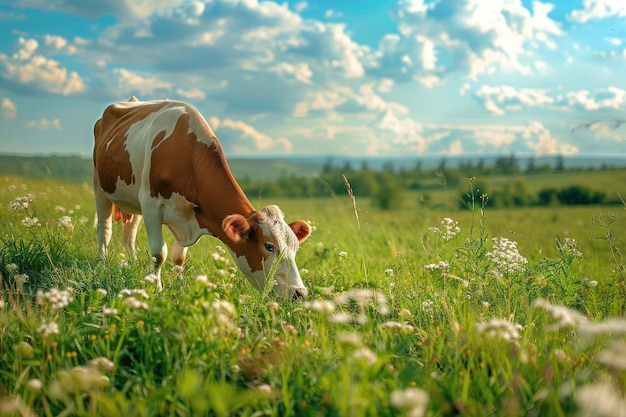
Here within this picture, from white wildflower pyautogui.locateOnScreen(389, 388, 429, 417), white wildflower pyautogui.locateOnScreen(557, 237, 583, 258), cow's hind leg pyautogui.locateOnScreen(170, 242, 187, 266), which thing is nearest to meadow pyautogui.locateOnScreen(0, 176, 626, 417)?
white wildflower pyautogui.locateOnScreen(389, 388, 429, 417)

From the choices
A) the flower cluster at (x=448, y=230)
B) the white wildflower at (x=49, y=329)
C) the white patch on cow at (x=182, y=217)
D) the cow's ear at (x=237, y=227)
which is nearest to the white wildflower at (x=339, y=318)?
the cow's ear at (x=237, y=227)

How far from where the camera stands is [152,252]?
21.0ft

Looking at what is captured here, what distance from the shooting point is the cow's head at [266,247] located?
4.97 metres

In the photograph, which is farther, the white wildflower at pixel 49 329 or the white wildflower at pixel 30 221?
the white wildflower at pixel 30 221

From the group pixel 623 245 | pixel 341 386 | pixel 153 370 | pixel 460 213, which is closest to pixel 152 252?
pixel 153 370

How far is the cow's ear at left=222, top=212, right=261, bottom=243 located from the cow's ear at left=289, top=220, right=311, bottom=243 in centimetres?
41

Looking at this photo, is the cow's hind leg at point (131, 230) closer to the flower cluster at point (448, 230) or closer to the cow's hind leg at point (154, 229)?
the cow's hind leg at point (154, 229)

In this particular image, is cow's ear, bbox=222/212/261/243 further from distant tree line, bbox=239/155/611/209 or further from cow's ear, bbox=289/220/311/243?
distant tree line, bbox=239/155/611/209

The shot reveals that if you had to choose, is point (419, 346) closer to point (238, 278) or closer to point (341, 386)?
point (341, 386)

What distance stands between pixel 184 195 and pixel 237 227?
122cm

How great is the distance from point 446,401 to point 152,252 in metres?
4.48

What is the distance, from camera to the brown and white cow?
516 cm

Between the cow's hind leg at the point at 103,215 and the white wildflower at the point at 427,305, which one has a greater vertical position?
the cow's hind leg at the point at 103,215

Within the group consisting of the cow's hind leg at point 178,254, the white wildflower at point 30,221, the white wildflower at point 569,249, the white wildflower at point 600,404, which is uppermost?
the white wildflower at point 30,221
